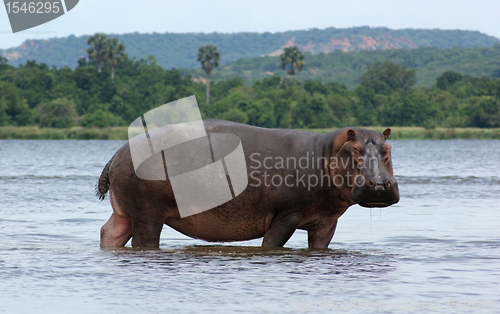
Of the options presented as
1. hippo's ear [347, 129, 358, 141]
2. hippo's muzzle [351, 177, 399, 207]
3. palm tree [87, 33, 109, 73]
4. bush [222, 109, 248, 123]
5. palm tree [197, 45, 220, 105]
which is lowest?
hippo's muzzle [351, 177, 399, 207]

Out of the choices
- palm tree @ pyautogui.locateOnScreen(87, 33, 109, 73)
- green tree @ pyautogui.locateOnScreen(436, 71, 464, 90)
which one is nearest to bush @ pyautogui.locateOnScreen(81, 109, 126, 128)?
palm tree @ pyautogui.locateOnScreen(87, 33, 109, 73)

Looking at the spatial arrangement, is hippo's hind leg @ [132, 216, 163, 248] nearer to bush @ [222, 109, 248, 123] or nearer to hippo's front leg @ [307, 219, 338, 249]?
hippo's front leg @ [307, 219, 338, 249]

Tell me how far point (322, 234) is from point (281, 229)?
0.73 metres

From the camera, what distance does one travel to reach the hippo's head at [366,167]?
668 cm

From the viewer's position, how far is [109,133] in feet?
266

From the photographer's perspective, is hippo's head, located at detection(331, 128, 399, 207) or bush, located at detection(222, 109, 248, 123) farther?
bush, located at detection(222, 109, 248, 123)

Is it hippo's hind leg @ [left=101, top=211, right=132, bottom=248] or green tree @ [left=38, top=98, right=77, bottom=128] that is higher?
green tree @ [left=38, top=98, right=77, bottom=128]

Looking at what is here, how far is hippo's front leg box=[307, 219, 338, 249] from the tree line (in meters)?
76.8

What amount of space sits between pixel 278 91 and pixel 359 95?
551 inches

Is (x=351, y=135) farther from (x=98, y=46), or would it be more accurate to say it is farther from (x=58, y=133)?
(x=98, y=46)

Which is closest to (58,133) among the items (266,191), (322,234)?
(322,234)

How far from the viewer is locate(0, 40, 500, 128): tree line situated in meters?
84.8

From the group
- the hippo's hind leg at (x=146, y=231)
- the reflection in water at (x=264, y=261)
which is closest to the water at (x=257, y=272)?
the reflection in water at (x=264, y=261)

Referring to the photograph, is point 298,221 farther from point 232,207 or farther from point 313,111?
point 313,111
